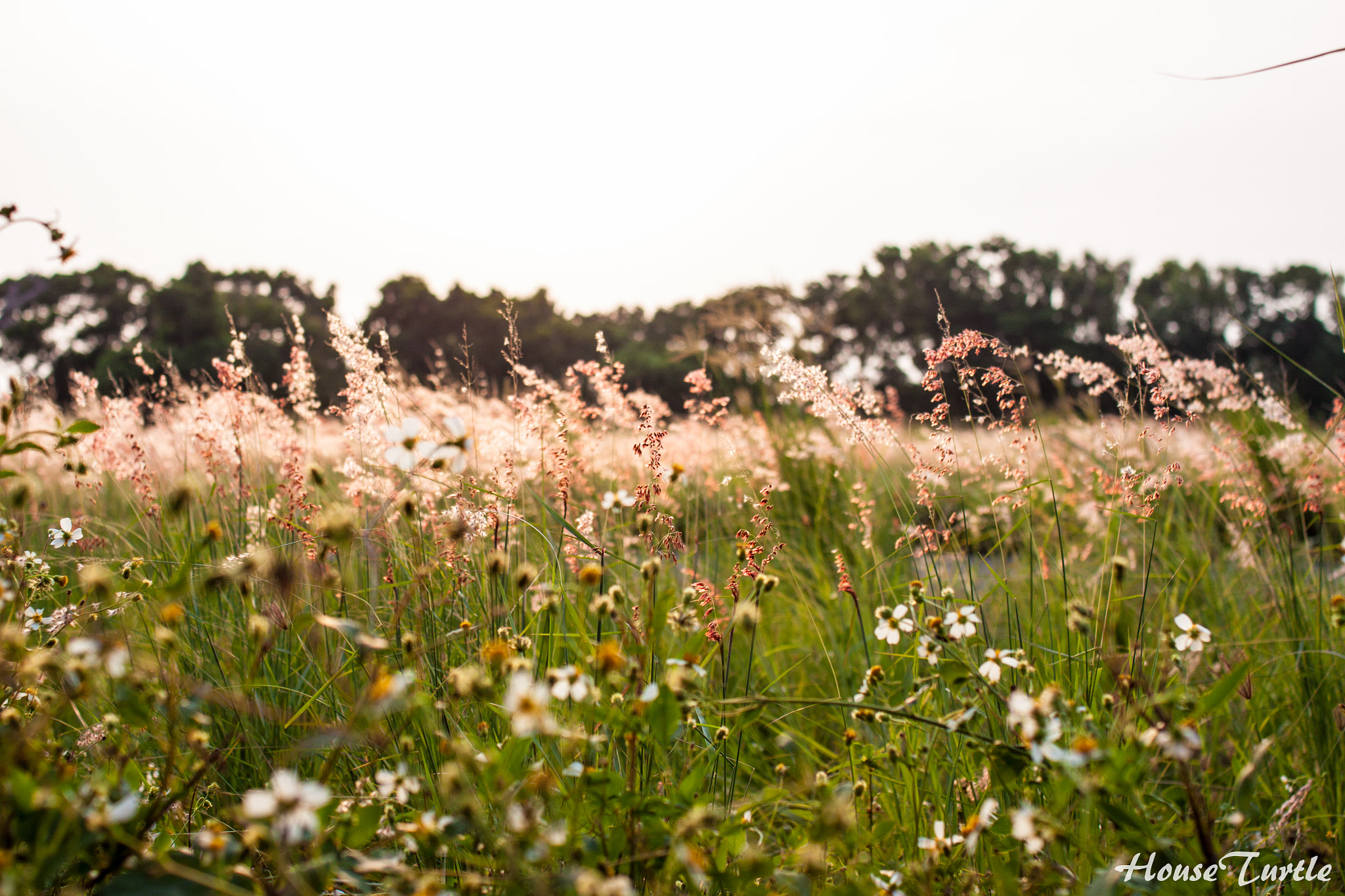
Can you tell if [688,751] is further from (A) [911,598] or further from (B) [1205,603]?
(B) [1205,603]

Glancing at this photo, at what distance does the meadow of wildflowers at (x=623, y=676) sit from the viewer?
2.37ft

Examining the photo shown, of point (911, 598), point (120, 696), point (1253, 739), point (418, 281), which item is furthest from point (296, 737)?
point (418, 281)

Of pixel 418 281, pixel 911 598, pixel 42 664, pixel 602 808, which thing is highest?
pixel 418 281

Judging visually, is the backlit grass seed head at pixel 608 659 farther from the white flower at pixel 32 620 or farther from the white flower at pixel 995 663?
the white flower at pixel 32 620

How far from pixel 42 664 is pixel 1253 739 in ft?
7.59

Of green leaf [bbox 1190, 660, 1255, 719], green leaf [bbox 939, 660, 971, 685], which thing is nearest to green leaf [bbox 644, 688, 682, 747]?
green leaf [bbox 939, 660, 971, 685]

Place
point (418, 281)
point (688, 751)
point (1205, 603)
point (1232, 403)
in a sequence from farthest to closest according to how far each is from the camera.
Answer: point (418, 281), point (1205, 603), point (1232, 403), point (688, 751)

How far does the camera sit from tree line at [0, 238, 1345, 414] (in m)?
20.3

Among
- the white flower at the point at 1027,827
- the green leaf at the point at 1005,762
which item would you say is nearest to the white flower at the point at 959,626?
the green leaf at the point at 1005,762

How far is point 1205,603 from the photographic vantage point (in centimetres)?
253

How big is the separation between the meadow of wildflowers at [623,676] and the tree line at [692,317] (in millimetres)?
13056

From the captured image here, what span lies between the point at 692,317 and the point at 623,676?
28.1 metres

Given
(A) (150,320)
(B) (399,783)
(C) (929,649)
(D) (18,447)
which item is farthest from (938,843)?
(A) (150,320)

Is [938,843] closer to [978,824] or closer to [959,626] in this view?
[978,824]
